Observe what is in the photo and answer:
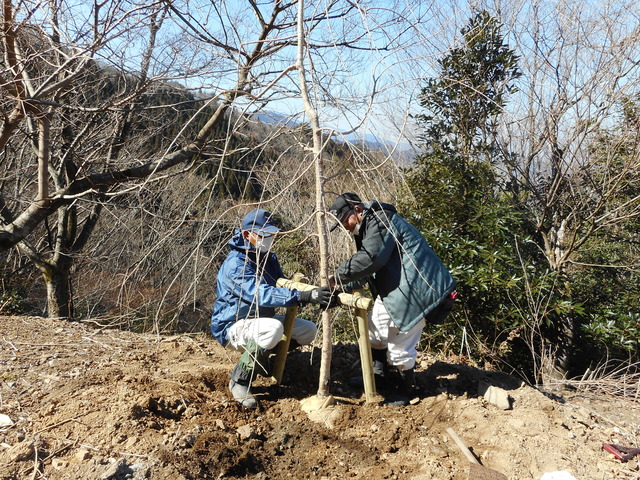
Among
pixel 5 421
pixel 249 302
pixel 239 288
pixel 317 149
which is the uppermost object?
pixel 317 149

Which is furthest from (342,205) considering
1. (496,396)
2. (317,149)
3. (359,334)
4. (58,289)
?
(58,289)

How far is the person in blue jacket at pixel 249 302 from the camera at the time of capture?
9.81ft

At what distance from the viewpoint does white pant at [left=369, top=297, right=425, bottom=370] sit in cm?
326

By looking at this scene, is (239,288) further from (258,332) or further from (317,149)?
(317,149)

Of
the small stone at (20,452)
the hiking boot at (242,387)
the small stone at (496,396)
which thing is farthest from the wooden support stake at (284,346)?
the small stone at (20,452)

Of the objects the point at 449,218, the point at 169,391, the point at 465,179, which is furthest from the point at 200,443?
the point at 465,179

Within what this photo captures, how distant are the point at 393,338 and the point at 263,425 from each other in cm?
108

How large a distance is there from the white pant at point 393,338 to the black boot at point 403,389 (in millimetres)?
84

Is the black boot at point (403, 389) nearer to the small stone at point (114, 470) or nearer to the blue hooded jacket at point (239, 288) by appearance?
the blue hooded jacket at point (239, 288)

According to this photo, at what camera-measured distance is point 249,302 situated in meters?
3.25

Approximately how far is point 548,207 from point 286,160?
4552mm

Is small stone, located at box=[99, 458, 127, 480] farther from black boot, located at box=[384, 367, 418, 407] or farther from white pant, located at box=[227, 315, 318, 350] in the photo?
black boot, located at box=[384, 367, 418, 407]

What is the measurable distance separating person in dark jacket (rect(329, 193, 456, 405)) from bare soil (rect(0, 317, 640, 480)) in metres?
0.43

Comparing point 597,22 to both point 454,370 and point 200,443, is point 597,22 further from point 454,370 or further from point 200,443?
point 200,443
